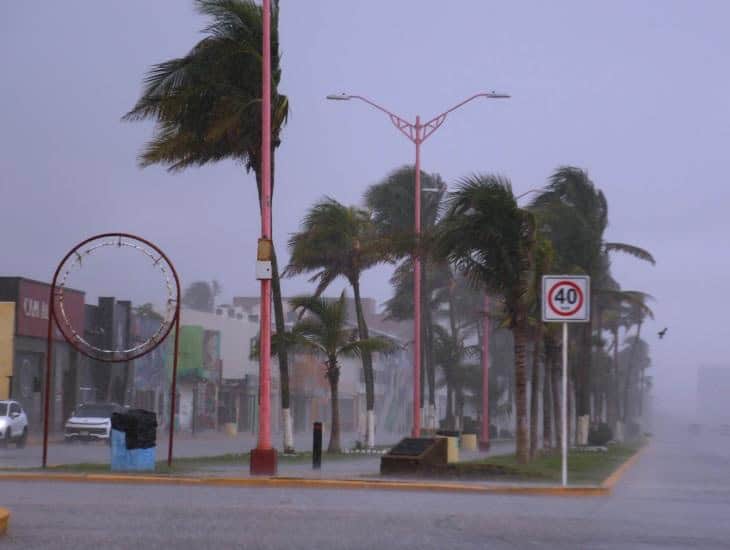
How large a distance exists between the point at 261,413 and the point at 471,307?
229 ft

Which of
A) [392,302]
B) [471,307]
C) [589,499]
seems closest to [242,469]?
[589,499]

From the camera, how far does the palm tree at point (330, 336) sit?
42094 mm

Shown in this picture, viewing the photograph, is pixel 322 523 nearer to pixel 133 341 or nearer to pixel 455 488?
pixel 455 488

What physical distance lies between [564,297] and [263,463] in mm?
6202

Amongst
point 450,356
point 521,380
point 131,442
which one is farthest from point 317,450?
point 450,356

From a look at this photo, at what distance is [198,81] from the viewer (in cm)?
2959

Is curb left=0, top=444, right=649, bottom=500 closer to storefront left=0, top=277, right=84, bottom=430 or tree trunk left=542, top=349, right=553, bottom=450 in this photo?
tree trunk left=542, top=349, right=553, bottom=450

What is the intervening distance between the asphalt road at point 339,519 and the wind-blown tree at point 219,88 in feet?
36.4

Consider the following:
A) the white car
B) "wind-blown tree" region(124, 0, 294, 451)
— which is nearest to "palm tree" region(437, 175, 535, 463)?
"wind-blown tree" region(124, 0, 294, 451)

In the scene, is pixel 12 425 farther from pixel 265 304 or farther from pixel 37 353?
pixel 265 304

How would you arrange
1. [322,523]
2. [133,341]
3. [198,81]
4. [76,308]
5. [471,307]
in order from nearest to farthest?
1. [322,523]
2. [198,81]
3. [76,308]
4. [133,341]
5. [471,307]

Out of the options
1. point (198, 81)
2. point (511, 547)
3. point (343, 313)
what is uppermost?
point (198, 81)

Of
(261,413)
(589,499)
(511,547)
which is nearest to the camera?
(511,547)

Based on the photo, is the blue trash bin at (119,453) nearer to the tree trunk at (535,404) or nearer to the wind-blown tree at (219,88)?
the wind-blown tree at (219,88)
